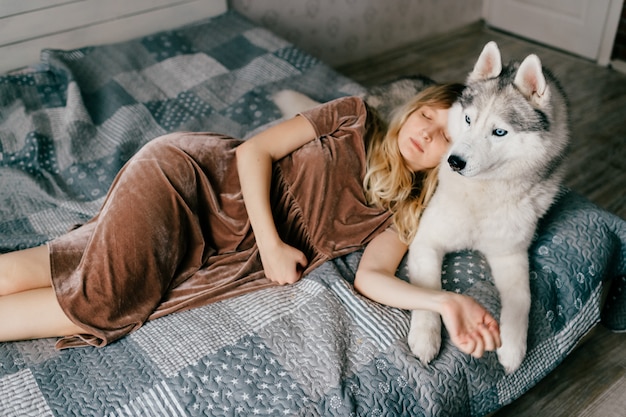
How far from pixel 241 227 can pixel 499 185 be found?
679 mm

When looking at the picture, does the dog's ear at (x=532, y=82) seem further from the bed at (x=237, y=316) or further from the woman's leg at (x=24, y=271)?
the woman's leg at (x=24, y=271)

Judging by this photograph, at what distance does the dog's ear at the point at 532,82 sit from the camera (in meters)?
1.22

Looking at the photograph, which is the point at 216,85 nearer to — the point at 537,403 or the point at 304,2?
the point at 304,2

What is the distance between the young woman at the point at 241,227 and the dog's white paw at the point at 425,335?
0.04 metres

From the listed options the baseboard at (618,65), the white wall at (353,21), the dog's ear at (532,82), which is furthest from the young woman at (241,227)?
the baseboard at (618,65)

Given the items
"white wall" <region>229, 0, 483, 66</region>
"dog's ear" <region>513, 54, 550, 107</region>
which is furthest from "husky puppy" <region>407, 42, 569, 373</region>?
"white wall" <region>229, 0, 483, 66</region>

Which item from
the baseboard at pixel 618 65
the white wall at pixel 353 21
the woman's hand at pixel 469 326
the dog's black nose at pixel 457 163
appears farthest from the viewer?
the baseboard at pixel 618 65

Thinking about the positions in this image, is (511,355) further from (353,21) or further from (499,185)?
(353,21)

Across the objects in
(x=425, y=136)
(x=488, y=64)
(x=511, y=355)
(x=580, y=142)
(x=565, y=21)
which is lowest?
(x=580, y=142)

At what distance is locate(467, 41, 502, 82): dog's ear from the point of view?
4.36 feet

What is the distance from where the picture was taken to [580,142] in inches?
109

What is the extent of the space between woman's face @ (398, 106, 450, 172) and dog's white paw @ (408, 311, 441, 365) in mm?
430

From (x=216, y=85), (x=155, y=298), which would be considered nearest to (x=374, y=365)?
(x=155, y=298)

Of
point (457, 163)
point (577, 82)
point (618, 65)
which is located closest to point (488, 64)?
point (457, 163)
